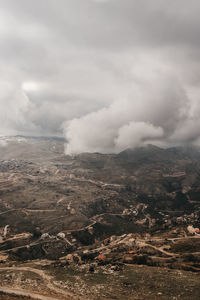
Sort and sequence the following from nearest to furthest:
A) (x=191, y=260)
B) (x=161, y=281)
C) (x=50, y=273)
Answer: (x=161, y=281) < (x=50, y=273) < (x=191, y=260)

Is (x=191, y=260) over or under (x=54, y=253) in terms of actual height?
over

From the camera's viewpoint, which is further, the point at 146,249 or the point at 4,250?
the point at 4,250

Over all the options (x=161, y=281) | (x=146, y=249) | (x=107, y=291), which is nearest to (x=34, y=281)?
(x=107, y=291)

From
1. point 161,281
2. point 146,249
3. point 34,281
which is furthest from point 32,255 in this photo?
point 161,281

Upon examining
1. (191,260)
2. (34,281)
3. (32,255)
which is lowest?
→ (32,255)

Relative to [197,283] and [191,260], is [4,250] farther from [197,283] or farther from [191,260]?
[197,283]

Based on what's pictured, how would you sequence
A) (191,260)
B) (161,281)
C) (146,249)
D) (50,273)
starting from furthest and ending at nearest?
(146,249) < (191,260) < (50,273) < (161,281)

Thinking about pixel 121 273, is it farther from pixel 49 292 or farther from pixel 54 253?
pixel 54 253

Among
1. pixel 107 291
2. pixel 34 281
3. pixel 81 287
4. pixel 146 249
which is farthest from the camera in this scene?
pixel 146 249

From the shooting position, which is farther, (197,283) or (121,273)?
(121,273)
